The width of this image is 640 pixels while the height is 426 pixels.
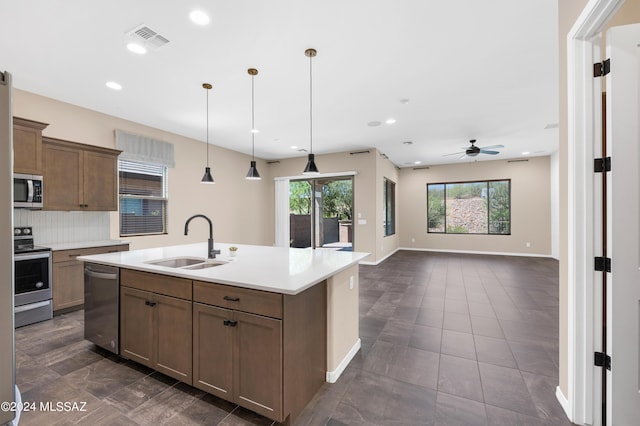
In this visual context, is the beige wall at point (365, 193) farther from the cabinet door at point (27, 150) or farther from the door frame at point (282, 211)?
the cabinet door at point (27, 150)

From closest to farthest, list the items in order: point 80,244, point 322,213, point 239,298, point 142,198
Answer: point 239,298 < point 80,244 < point 142,198 < point 322,213

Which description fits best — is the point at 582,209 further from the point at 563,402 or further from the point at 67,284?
the point at 67,284

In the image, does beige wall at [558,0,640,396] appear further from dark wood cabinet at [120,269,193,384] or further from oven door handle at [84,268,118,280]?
oven door handle at [84,268,118,280]

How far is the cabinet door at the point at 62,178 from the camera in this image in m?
3.46

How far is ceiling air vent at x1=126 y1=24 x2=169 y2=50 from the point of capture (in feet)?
7.66

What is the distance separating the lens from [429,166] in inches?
356

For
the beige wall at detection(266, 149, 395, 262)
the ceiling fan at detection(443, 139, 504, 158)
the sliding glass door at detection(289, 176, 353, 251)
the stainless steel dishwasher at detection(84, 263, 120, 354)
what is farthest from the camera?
the sliding glass door at detection(289, 176, 353, 251)

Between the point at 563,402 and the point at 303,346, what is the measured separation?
5.83 ft

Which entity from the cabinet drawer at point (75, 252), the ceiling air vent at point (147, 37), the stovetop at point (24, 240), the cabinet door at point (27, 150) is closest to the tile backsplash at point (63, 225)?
the stovetop at point (24, 240)

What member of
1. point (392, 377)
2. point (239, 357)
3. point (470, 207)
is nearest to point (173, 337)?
point (239, 357)

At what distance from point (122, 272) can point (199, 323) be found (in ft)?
3.21

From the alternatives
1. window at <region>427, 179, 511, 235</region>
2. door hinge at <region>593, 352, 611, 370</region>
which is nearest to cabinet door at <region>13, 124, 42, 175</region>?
door hinge at <region>593, 352, 611, 370</region>

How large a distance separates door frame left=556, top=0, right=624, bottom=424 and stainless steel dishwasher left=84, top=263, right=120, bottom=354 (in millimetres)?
3347

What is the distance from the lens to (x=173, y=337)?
1.99 metres
